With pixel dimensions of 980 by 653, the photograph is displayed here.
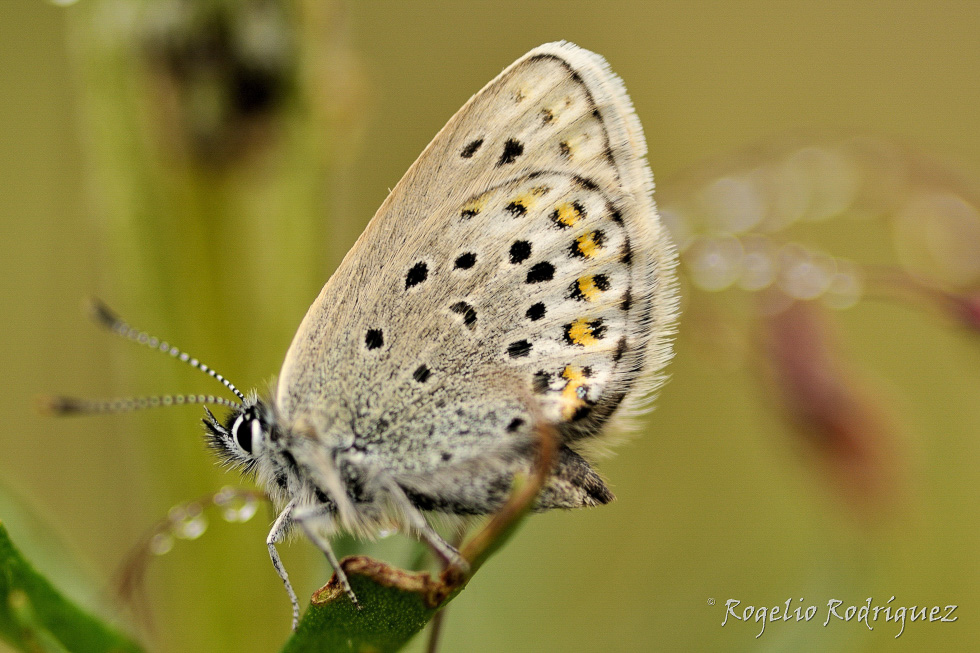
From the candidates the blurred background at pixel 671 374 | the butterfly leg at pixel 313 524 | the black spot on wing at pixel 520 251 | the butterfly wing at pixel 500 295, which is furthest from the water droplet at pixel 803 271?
the butterfly leg at pixel 313 524

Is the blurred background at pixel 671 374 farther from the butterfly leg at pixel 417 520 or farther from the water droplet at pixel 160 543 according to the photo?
the butterfly leg at pixel 417 520

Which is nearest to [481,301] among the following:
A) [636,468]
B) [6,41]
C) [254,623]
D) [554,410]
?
[554,410]

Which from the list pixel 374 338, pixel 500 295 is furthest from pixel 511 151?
pixel 374 338

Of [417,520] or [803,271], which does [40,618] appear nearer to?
[417,520]

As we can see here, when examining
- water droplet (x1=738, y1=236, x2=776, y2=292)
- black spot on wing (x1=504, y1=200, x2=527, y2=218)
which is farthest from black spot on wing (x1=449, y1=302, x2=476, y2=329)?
water droplet (x1=738, y1=236, x2=776, y2=292)

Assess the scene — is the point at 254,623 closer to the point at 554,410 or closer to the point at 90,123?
the point at 554,410

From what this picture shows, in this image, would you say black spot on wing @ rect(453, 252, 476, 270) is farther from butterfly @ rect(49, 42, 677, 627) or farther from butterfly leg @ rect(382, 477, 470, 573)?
butterfly leg @ rect(382, 477, 470, 573)

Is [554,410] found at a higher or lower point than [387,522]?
higher
